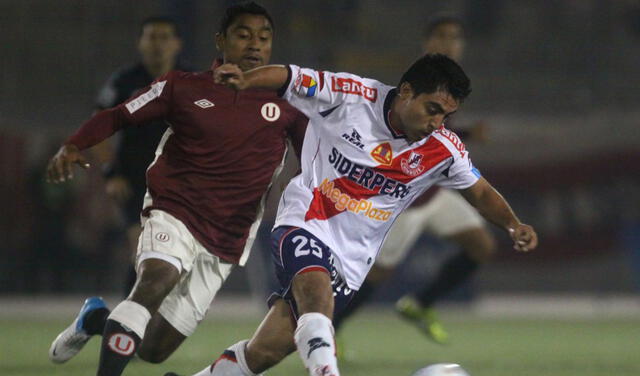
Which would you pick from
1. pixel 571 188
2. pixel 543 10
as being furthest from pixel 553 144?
pixel 543 10

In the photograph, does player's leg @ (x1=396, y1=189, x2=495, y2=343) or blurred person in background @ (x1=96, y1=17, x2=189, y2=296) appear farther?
player's leg @ (x1=396, y1=189, x2=495, y2=343)

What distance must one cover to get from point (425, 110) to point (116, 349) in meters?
1.66

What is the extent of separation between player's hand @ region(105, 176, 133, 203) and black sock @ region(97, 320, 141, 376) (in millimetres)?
2525

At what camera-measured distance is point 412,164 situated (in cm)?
507

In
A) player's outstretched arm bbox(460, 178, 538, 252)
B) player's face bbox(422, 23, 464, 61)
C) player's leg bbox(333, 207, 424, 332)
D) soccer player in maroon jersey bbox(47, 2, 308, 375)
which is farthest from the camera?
player's leg bbox(333, 207, 424, 332)

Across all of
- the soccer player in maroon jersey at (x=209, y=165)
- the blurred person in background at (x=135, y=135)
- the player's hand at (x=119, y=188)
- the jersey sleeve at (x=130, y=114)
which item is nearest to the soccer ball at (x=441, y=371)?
the soccer player in maroon jersey at (x=209, y=165)

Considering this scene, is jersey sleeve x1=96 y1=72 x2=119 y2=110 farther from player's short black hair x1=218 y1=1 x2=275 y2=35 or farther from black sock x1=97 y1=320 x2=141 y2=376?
black sock x1=97 y1=320 x2=141 y2=376

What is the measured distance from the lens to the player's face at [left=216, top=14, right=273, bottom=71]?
5.70 meters

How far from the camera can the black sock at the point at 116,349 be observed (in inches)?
192

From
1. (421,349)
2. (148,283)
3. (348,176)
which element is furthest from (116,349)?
(421,349)

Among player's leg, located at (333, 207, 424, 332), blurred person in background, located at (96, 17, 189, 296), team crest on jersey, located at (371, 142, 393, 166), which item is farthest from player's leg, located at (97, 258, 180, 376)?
player's leg, located at (333, 207, 424, 332)

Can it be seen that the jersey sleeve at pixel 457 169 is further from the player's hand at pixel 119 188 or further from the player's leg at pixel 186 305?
the player's hand at pixel 119 188

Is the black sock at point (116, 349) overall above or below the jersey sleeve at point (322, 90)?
below

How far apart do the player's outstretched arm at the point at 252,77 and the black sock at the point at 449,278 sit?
4.56 metres
